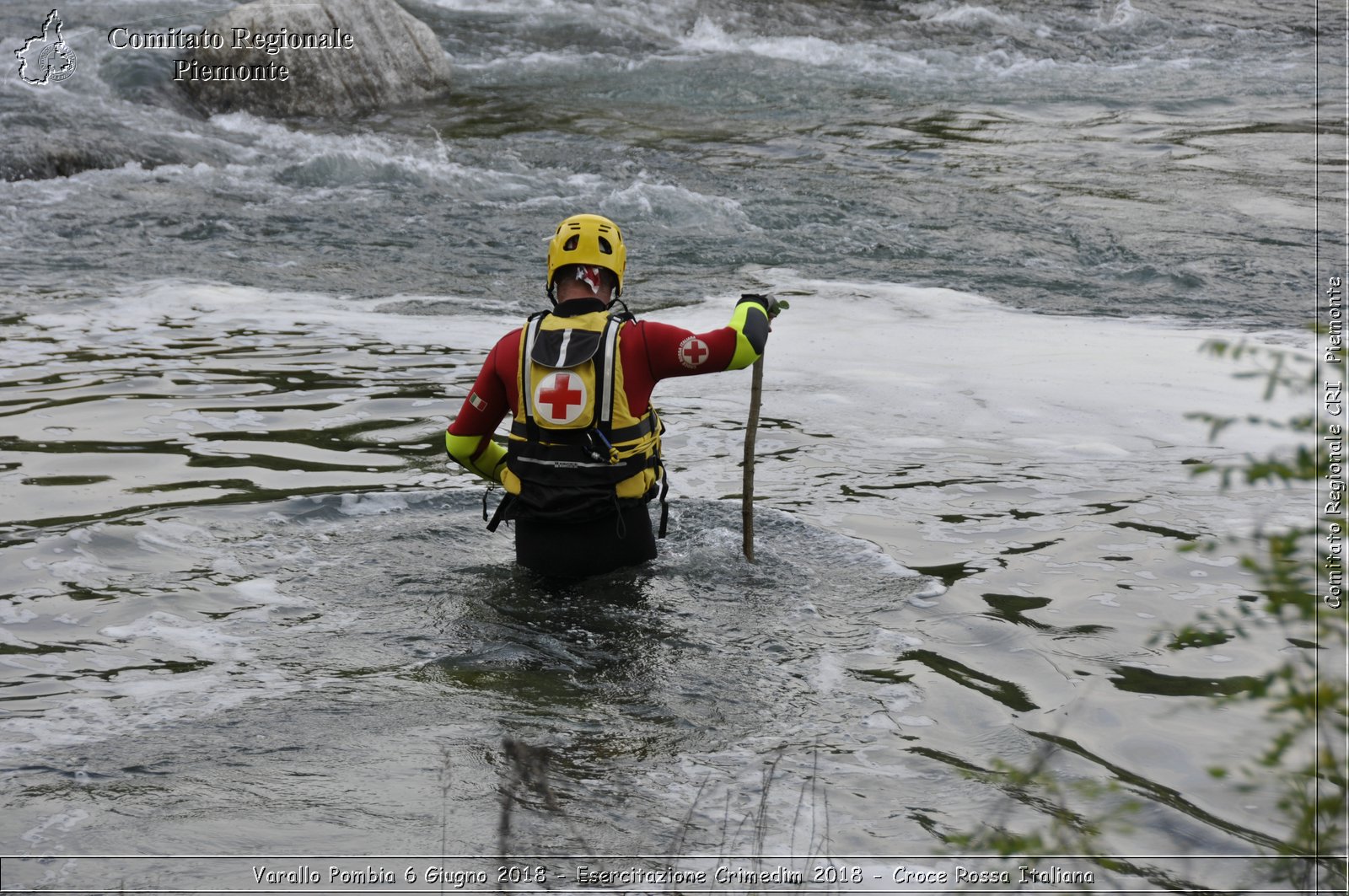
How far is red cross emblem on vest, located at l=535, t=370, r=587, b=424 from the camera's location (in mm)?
4969

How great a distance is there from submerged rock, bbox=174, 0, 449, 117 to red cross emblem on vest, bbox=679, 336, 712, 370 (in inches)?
507

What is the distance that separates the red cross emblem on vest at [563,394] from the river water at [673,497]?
791 millimetres

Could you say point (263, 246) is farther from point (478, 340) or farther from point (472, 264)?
point (478, 340)

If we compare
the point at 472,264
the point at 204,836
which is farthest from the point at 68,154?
the point at 204,836

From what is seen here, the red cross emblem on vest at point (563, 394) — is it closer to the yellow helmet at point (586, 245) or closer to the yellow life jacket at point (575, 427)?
the yellow life jacket at point (575, 427)

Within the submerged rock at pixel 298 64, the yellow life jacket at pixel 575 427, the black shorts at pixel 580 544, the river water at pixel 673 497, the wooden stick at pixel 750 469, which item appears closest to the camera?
the river water at pixel 673 497

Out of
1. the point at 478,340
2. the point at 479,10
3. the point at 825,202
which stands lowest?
the point at 478,340

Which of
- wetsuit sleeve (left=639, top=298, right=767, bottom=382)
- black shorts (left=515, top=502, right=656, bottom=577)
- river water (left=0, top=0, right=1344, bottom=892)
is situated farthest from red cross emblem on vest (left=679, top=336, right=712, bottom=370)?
river water (left=0, top=0, right=1344, bottom=892)

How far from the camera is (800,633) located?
4805 millimetres

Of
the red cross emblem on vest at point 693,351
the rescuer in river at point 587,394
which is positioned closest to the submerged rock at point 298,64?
the rescuer in river at point 587,394

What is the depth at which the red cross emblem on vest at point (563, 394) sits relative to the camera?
497 centimetres

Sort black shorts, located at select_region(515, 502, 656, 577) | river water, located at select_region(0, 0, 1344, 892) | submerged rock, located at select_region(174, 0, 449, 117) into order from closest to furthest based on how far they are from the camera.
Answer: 1. river water, located at select_region(0, 0, 1344, 892)
2. black shorts, located at select_region(515, 502, 656, 577)
3. submerged rock, located at select_region(174, 0, 449, 117)

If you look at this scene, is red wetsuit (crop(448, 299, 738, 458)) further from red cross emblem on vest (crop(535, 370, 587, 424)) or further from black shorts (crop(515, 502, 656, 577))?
black shorts (crop(515, 502, 656, 577))

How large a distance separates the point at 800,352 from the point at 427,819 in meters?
6.03
